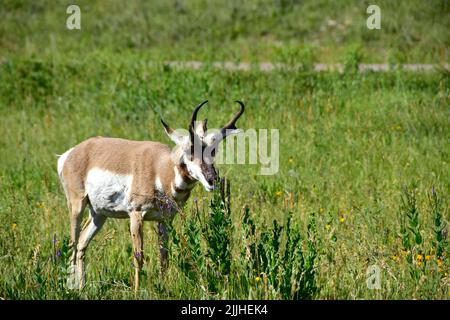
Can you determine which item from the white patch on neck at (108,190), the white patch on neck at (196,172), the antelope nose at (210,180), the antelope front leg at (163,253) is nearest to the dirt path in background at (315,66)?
the white patch on neck at (108,190)

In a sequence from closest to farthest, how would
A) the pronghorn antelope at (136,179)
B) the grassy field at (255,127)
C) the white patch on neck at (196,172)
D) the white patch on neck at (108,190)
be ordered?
the grassy field at (255,127) → the white patch on neck at (196,172) → the pronghorn antelope at (136,179) → the white patch on neck at (108,190)

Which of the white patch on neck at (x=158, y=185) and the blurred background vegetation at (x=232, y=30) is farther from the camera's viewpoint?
the blurred background vegetation at (x=232, y=30)

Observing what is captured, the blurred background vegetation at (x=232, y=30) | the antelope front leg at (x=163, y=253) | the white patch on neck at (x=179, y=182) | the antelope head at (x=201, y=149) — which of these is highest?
the blurred background vegetation at (x=232, y=30)

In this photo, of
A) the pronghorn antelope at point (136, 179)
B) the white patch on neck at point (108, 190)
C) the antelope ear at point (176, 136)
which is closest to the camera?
the pronghorn antelope at point (136, 179)

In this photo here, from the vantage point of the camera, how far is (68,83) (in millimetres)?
15070

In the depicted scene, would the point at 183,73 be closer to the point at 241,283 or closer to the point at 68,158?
the point at 68,158

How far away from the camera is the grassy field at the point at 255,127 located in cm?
618

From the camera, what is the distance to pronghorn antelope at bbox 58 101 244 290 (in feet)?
21.3

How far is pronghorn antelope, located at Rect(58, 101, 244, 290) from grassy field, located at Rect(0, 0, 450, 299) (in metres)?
0.24

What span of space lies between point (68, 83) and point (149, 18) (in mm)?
5536

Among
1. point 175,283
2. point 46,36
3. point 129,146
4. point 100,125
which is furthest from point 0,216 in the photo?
point 46,36

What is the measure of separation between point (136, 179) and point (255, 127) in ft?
17.0

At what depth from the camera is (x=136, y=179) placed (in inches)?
276

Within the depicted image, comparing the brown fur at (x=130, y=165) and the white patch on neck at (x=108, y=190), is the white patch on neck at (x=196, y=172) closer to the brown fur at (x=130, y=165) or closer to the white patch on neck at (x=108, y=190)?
the brown fur at (x=130, y=165)
